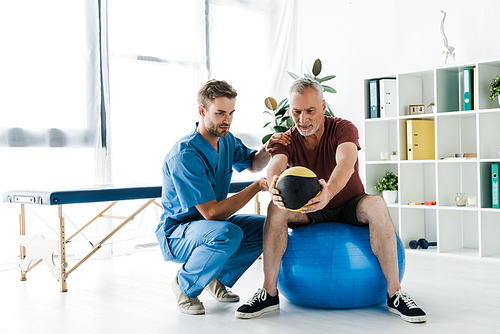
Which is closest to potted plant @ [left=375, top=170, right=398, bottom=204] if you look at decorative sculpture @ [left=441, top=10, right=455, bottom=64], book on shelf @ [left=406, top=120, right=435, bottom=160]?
book on shelf @ [left=406, top=120, right=435, bottom=160]

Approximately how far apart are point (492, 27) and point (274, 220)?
2.56 metres

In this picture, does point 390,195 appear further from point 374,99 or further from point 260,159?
point 260,159

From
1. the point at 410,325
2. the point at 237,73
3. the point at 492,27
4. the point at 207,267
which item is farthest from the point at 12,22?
the point at 492,27

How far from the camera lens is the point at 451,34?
3.93 meters

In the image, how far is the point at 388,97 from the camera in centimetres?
406

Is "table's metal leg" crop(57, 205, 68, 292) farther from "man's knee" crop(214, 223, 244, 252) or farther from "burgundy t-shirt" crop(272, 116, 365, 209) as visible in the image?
"burgundy t-shirt" crop(272, 116, 365, 209)

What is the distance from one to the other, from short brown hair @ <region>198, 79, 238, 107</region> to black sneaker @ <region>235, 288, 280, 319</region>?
885 millimetres

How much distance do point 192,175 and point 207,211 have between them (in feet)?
0.57

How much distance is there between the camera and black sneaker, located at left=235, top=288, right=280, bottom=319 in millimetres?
2158

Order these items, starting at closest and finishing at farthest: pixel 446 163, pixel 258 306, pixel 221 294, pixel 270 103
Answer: pixel 258 306 < pixel 221 294 < pixel 446 163 < pixel 270 103

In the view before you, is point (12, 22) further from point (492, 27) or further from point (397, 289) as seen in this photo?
point (492, 27)

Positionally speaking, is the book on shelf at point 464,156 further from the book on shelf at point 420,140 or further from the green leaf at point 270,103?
the green leaf at point 270,103

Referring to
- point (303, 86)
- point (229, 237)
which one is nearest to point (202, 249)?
point (229, 237)

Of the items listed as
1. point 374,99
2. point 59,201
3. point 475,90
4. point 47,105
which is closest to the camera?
point 59,201
